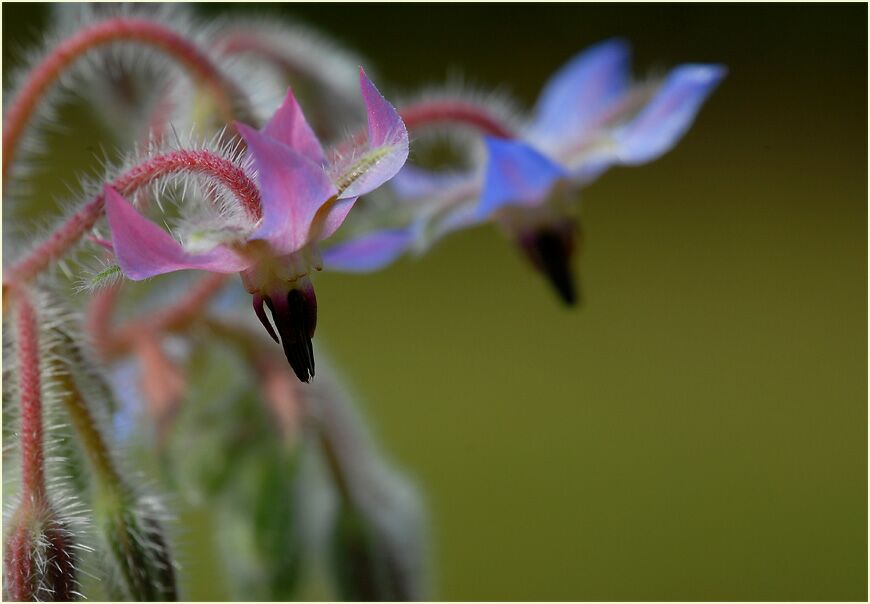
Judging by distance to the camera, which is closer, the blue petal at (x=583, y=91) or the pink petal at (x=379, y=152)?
the pink petal at (x=379, y=152)

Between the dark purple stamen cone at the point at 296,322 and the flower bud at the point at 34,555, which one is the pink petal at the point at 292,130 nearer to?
the dark purple stamen cone at the point at 296,322

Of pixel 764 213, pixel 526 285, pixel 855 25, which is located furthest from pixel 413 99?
pixel 855 25

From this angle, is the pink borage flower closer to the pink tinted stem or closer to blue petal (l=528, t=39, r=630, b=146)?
the pink tinted stem

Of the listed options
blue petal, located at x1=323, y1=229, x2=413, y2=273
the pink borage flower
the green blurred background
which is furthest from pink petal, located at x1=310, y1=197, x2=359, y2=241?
the green blurred background

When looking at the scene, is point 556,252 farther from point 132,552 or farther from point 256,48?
point 132,552

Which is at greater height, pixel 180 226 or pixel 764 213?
pixel 764 213

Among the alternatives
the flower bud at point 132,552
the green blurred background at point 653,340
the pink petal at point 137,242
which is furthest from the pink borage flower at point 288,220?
the green blurred background at point 653,340

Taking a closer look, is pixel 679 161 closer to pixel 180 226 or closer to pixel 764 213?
pixel 764 213
